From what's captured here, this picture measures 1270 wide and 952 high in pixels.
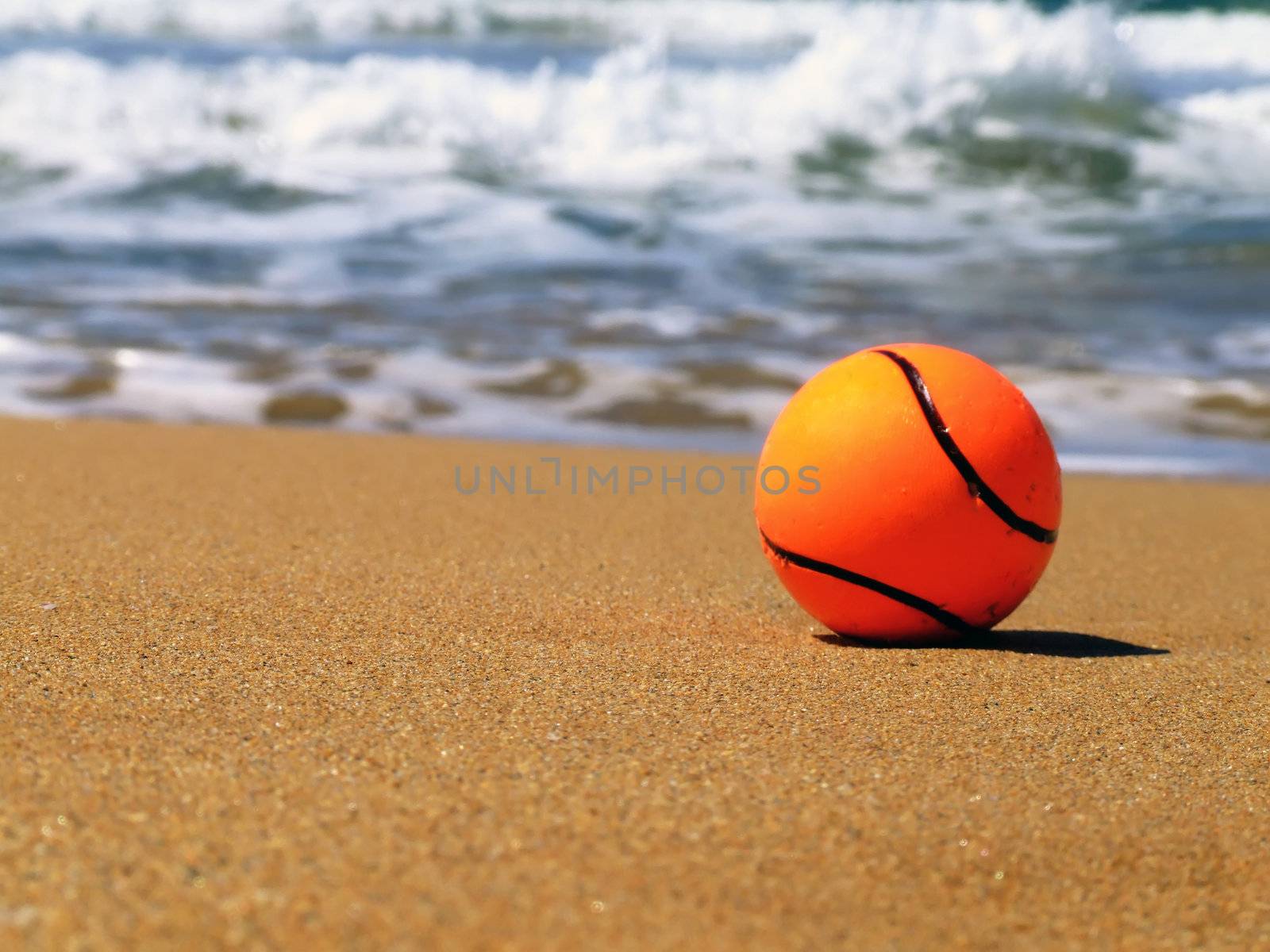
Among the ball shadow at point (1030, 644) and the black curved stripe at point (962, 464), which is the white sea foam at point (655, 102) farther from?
the black curved stripe at point (962, 464)

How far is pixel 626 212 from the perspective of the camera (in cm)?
1356

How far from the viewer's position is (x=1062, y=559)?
4801 millimetres

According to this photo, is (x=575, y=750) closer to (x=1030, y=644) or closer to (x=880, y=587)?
(x=880, y=587)

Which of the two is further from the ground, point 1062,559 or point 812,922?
point 812,922

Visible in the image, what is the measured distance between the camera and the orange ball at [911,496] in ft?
10.8

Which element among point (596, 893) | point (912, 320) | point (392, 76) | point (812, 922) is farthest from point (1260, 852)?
point (392, 76)

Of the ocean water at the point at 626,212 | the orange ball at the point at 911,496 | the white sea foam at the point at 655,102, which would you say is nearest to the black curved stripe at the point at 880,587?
the orange ball at the point at 911,496

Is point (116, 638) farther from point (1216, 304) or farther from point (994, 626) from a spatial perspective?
point (1216, 304)

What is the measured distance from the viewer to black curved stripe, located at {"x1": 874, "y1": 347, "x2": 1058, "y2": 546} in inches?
130

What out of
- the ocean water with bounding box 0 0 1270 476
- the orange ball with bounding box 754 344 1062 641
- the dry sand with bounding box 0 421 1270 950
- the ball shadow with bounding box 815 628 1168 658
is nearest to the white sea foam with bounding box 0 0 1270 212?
the ocean water with bounding box 0 0 1270 476

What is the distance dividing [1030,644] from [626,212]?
10364mm

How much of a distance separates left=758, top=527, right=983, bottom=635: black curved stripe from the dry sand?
89 millimetres

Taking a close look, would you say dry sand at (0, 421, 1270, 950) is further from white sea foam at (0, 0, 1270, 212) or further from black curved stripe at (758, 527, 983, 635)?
white sea foam at (0, 0, 1270, 212)

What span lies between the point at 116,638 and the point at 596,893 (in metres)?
1.54
